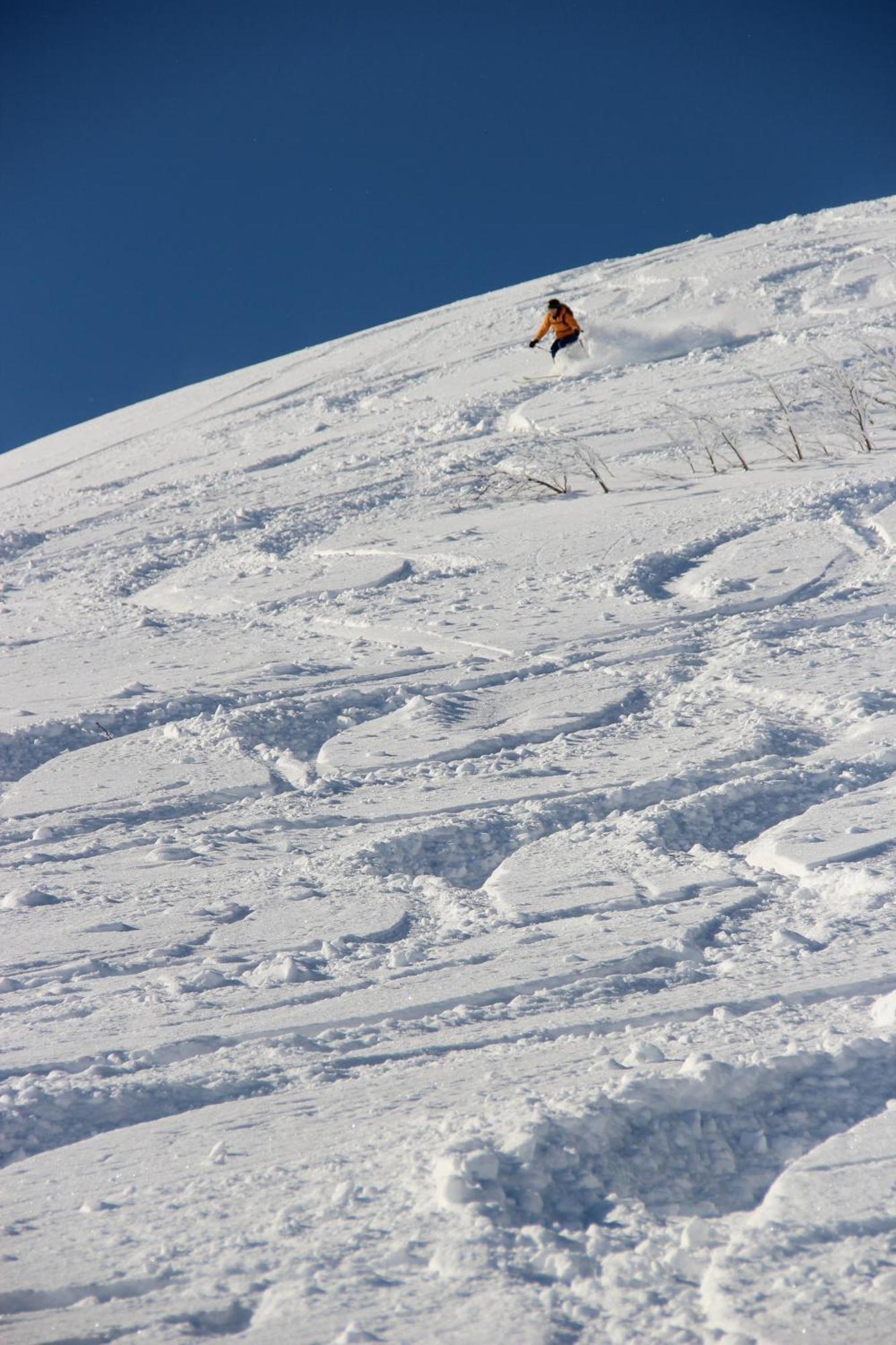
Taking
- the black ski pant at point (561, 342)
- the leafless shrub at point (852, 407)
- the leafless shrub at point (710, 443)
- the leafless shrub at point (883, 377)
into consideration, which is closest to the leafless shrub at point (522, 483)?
the leafless shrub at point (710, 443)

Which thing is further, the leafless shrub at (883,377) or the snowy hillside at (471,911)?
the leafless shrub at (883,377)

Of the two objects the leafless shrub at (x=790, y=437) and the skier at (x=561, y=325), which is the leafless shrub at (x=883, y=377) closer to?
the leafless shrub at (x=790, y=437)

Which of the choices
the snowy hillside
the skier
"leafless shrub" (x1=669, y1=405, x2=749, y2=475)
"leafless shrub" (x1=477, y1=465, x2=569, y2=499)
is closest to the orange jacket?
the skier

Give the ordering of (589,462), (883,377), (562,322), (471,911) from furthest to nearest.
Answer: (562,322), (883,377), (589,462), (471,911)

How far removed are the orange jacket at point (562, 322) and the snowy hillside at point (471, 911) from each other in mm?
2971

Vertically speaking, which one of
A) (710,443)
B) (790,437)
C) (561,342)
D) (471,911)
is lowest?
(471,911)

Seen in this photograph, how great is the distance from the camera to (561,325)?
31.1ft

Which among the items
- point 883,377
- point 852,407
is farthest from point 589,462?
point 883,377

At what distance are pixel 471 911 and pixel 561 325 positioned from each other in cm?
774

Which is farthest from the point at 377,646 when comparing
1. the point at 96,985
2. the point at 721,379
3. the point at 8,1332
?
the point at 721,379

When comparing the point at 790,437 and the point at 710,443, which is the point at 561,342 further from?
the point at 790,437

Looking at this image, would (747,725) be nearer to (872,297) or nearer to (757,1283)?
(757,1283)

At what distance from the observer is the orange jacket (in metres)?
9.42

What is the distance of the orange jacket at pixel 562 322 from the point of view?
9422 mm
